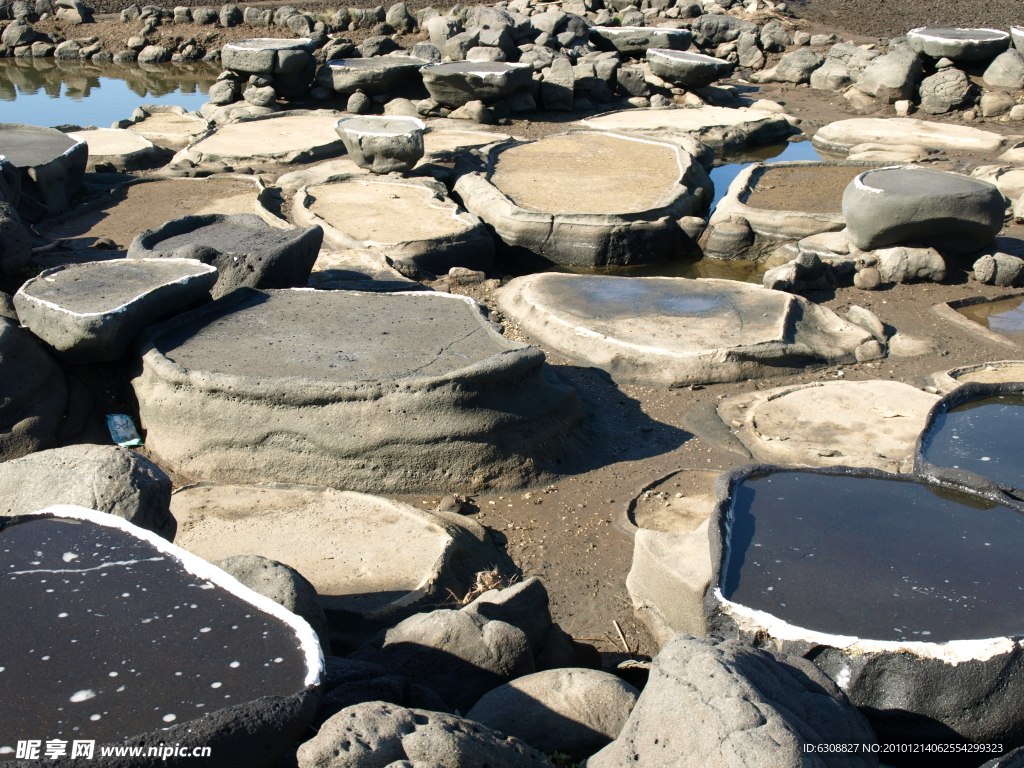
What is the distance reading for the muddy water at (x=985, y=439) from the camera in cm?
350

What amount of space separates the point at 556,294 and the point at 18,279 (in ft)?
10.6

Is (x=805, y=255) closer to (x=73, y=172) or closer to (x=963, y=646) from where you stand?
(x=963, y=646)

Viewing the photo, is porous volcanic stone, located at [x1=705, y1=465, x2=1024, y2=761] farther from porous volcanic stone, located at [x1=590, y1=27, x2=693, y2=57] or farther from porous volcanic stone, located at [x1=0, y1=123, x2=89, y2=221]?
porous volcanic stone, located at [x1=590, y1=27, x2=693, y2=57]

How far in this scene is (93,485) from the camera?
287cm

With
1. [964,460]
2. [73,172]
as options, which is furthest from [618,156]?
[964,460]

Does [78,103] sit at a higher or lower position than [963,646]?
lower

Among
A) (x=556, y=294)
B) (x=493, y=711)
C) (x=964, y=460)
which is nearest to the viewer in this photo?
(x=493, y=711)

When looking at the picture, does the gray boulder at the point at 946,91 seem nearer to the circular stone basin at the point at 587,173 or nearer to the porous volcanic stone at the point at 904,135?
the porous volcanic stone at the point at 904,135

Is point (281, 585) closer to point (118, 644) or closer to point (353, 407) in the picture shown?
point (118, 644)

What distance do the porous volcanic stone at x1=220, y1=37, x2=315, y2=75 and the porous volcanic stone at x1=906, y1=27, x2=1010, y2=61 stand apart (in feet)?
26.2

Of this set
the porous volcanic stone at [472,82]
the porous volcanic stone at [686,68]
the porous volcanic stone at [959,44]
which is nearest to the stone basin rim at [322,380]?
the porous volcanic stone at [472,82]

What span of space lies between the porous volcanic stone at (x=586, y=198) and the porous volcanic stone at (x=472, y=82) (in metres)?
2.14

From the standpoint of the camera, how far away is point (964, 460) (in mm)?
3543

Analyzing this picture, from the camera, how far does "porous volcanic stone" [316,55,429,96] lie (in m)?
11.8
